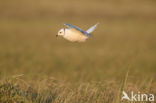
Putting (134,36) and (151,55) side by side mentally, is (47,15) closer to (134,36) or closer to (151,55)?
(134,36)

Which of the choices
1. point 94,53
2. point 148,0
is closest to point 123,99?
point 94,53

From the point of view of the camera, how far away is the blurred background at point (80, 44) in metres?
6.88

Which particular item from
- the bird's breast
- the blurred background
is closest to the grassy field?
the blurred background

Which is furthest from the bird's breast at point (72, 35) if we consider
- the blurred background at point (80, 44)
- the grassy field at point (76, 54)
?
the blurred background at point (80, 44)

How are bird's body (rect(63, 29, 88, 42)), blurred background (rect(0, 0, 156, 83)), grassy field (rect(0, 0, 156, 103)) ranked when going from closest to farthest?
bird's body (rect(63, 29, 88, 42)), grassy field (rect(0, 0, 156, 103)), blurred background (rect(0, 0, 156, 83))

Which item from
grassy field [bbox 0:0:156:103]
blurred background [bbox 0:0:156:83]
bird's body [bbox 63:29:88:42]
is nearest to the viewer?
bird's body [bbox 63:29:88:42]

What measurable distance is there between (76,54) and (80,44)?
202 centimetres

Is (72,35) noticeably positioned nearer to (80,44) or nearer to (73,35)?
(73,35)

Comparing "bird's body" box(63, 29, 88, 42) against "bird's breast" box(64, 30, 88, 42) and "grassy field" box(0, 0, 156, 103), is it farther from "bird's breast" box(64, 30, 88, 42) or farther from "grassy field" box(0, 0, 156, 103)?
"grassy field" box(0, 0, 156, 103)

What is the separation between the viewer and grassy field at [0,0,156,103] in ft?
10.1

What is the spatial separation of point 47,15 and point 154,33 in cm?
829

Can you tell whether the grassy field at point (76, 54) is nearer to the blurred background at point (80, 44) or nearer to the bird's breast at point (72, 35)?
the blurred background at point (80, 44)

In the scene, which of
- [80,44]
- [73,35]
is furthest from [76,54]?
[73,35]

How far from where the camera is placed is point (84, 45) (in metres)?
11.3
